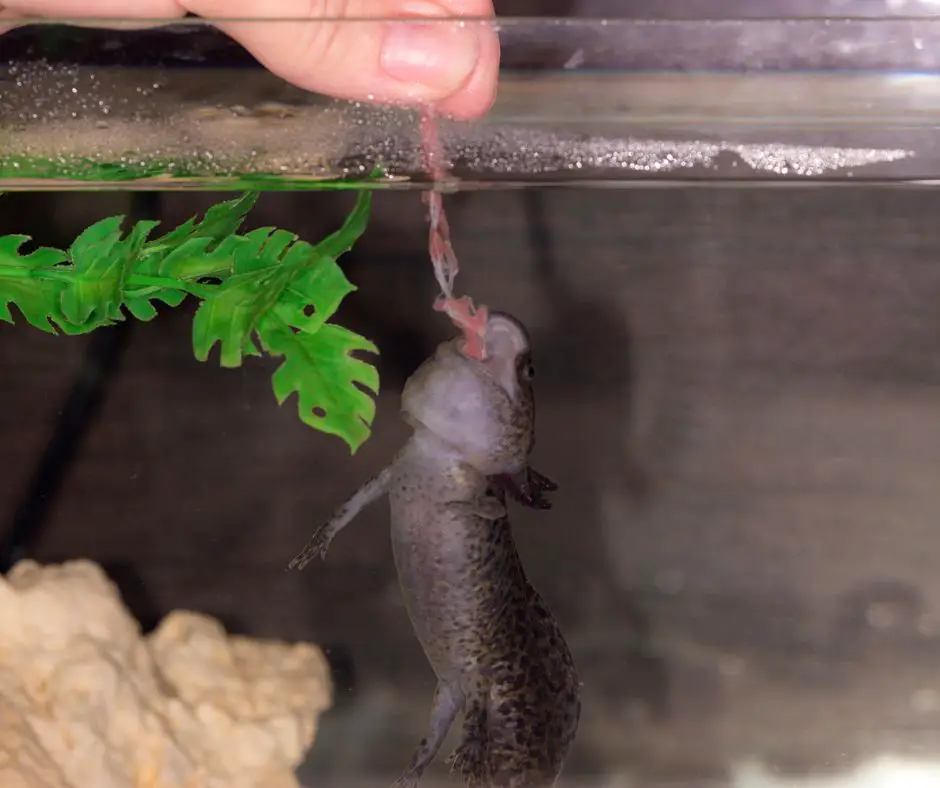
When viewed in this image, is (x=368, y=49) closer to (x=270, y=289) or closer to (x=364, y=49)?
(x=364, y=49)

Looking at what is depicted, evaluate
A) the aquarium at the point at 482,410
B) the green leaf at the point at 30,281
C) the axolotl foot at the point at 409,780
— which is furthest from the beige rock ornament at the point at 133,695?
the green leaf at the point at 30,281

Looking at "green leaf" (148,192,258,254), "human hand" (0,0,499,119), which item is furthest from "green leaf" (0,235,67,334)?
"human hand" (0,0,499,119)

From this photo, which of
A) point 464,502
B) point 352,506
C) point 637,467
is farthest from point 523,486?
point 637,467

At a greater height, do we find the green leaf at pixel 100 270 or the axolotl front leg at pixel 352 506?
the green leaf at pixel 100 270

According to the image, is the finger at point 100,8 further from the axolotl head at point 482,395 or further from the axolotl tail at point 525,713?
the axolotl tail at point 525,713

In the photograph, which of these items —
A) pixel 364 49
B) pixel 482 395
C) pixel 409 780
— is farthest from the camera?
pixel 409 780

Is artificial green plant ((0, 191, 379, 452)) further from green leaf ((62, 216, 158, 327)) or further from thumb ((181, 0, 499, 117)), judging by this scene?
thumb ((181, 0, 499, 117))
